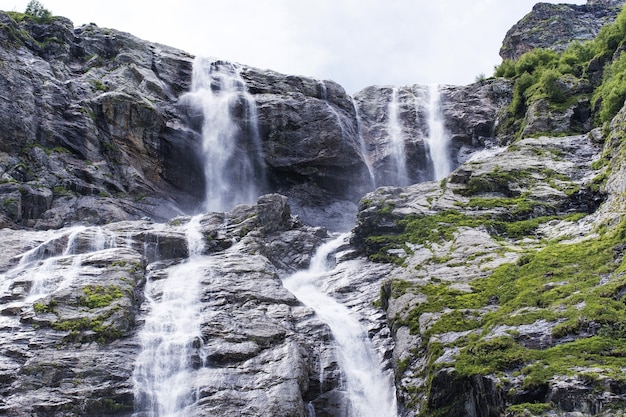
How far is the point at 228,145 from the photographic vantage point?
44312 mm

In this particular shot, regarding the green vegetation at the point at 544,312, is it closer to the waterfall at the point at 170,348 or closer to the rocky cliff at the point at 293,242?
the rocky cliff at the point at 293,242

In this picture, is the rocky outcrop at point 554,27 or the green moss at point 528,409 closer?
the green moss at point 528,409

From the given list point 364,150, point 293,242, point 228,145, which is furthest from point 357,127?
point 293,242

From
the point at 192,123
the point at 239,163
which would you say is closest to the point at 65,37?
the point at 192,123

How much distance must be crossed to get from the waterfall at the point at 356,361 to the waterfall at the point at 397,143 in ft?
63.0

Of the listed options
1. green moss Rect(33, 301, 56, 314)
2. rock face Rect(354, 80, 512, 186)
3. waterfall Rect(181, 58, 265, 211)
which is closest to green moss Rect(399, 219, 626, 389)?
green moss Rect(33, 301, 56, 314)

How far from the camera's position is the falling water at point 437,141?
44.4 m

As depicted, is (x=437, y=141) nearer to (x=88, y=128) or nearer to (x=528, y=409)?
(x=88, y=128)

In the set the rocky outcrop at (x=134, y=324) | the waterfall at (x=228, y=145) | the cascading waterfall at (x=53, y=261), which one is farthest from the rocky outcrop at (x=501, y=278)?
the waterfall at (x=228, y=145)

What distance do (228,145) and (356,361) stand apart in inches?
1054

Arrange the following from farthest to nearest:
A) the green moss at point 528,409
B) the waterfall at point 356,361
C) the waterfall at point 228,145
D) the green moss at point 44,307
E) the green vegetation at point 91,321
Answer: the waterfall at point 228,145
the green moss at point 44,307
the green vegetation at point 91,321
the waterfall at point 356,361
the green moss at point 528,409

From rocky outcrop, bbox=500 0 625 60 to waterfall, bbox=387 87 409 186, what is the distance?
17.7 m

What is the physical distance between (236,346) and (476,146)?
31316mm

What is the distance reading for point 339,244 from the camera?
31594mm
